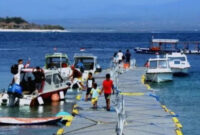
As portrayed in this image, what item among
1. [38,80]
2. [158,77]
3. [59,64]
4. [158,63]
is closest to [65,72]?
[59,64]

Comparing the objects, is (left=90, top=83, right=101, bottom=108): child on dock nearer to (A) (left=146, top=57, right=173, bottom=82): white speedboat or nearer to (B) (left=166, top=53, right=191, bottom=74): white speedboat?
(A) (left=146, top=57, right=173, bottom=82): white speedboat

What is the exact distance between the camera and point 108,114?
24.8 m

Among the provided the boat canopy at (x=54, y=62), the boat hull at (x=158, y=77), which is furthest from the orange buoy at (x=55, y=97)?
the boat hull at (x=158, y=77)

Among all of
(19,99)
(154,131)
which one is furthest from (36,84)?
(154,131)

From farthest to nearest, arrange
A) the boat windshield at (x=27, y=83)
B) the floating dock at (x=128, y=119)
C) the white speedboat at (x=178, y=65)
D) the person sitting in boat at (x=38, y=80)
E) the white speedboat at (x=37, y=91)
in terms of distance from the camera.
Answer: the white speedboat at (x=178, y=65) → the boat windshield at (x=27, y=83) → the person sitting in boat at (x=38, y=80) → the white speedboat at (x=37, y=91) → the floating dock at (x=128, y=119)

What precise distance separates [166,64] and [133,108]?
20.7m

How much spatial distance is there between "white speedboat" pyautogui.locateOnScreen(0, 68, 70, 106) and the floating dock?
5.70ft

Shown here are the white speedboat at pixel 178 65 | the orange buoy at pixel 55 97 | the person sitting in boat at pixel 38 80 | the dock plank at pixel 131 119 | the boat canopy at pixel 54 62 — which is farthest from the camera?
the white speedboat at pixel 178 65

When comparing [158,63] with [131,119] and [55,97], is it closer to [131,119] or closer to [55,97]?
[55,97]

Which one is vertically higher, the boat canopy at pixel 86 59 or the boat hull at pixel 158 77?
the boat canopy at pixel 86 59

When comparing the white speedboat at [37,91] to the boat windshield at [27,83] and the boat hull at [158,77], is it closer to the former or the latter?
the boat windshield at [27,83]

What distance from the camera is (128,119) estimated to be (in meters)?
23.5

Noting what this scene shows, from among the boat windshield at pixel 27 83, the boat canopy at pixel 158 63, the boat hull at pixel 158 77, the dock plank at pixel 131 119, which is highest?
the boat canopy at pixel 158 63

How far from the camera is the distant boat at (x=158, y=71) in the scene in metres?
45.1
